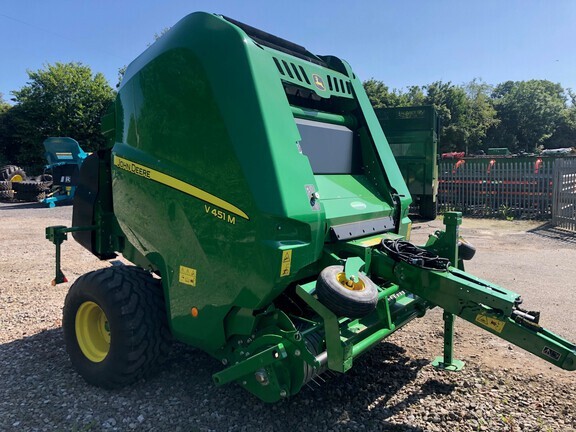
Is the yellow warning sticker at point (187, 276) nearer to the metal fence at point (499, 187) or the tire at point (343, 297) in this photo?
the tire at point (343, 297)

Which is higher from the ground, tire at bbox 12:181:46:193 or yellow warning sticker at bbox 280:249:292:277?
tire at bbox 12:181:46:193

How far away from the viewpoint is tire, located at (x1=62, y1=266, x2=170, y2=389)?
119 inches

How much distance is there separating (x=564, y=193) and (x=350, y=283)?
36.1ft

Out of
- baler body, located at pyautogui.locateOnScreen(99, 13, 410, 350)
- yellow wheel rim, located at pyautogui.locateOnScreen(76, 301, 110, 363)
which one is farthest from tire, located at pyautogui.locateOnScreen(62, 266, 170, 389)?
baler body, located at pyautogui.locateOnScreen(99, 13, 410, 350)

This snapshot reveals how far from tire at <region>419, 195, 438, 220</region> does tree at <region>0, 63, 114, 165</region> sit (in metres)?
20.7

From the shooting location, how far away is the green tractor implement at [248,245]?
2.49 metres

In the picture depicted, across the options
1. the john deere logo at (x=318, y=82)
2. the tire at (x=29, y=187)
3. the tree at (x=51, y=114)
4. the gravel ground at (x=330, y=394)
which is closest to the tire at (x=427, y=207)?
the gravel ground at (x=330, y=394)

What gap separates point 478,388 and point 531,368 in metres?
0.65

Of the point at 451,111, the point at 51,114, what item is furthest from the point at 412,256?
the point at 451,111

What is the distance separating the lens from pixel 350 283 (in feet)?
7.70

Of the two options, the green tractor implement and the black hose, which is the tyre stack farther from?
the black hose

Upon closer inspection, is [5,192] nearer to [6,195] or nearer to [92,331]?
[6,195]

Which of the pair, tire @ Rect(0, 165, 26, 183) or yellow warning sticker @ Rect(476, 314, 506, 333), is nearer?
yellow warning sticker @ Rect(476, 314, 506, 333)

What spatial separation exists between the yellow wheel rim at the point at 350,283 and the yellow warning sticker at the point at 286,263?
31 centimetres
